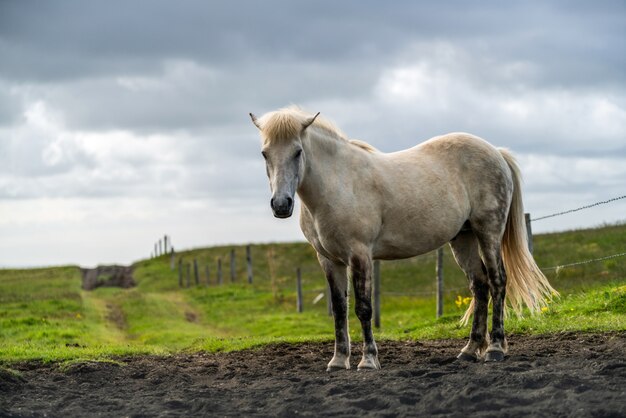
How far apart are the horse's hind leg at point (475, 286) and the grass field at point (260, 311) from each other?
→ 220 cm

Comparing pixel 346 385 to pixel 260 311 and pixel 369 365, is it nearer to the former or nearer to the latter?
pixel 369 365

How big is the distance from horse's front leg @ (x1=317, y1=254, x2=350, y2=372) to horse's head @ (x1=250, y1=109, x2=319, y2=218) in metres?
1.32

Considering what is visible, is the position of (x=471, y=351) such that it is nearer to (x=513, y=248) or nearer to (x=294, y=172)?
(x=513, y=248)

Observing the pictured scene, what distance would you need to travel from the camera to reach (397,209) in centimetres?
878

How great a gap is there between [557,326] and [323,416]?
251 inches

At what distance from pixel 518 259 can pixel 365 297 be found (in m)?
2.66

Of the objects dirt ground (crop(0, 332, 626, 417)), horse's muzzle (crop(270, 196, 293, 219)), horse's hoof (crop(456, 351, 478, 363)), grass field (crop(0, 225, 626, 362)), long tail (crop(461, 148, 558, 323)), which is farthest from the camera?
grass field (crop(0, 225, 626, 362))

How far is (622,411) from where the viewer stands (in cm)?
550

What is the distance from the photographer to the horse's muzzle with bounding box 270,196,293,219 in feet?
24.9

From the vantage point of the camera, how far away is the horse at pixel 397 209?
8.31 metres

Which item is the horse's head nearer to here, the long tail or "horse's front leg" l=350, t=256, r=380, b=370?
"horse's front leg" l=350, t=256, r=380, b=370

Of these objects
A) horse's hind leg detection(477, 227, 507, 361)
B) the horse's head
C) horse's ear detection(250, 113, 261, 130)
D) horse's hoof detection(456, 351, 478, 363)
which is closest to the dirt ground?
horse's hoof detection(456, 351, 478, 363)

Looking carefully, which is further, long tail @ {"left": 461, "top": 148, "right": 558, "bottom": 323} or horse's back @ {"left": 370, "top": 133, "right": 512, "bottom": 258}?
long tail @ {"left": 461, "top": 148, "right": 558, "bottom": 323}

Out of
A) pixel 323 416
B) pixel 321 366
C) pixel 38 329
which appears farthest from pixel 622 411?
pixel 38 329
